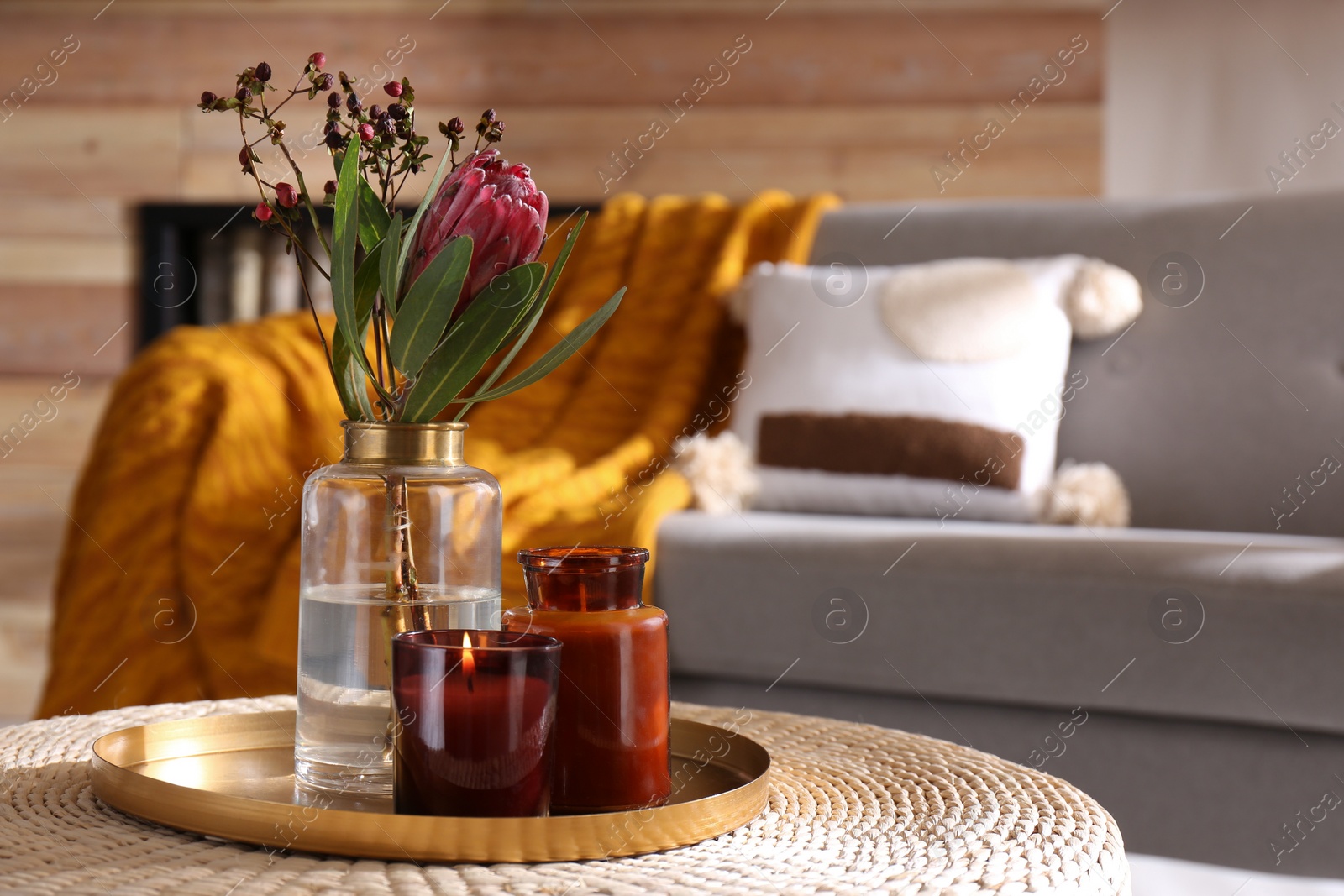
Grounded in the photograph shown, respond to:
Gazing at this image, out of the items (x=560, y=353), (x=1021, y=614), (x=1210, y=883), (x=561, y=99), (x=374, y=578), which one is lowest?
(x=1210, y=883)

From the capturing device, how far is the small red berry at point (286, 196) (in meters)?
0.59

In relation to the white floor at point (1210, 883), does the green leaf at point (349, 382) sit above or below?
above

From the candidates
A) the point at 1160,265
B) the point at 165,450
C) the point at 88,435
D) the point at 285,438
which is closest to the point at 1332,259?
the point at 1160,265

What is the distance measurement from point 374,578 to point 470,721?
11cm

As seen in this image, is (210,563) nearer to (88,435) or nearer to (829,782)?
(829,782)

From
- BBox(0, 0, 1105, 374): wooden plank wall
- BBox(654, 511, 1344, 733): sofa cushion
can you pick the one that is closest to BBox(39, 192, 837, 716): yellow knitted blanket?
BBox(654, 511, 1344, 733): sofa cushion

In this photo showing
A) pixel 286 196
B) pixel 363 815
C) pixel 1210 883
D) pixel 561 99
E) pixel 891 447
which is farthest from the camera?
pixel 561 99

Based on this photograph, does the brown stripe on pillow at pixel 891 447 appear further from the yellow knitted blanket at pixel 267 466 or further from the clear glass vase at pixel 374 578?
the clear glass vase at pixel 374 578

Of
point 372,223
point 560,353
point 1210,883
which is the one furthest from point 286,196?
point 1210,883

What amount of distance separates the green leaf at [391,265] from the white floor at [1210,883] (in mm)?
1156

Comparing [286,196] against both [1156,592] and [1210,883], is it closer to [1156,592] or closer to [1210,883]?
[1156,592]

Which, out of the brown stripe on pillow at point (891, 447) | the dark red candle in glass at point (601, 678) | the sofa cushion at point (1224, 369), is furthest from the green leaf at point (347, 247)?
the sofa cushion at point (1224, 369)

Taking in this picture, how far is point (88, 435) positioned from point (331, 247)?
2.73m

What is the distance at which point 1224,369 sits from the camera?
65.2 inches
